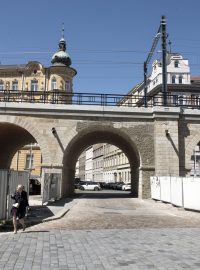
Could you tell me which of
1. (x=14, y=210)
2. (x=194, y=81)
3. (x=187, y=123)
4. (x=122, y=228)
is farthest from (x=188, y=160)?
(x=194, y=81)

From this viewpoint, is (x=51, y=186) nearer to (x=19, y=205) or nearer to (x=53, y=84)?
(x=19, y=205)

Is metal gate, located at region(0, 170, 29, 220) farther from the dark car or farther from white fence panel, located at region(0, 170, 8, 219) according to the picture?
the dark car

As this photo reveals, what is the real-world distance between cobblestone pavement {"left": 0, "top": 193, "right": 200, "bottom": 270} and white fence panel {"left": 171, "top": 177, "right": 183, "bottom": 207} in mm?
4573

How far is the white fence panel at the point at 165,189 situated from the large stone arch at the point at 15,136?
758 cm

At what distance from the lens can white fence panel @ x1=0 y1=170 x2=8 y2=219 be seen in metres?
12.9

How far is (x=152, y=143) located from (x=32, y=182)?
17022 mm

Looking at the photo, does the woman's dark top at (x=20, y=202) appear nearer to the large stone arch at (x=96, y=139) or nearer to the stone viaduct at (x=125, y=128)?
the stone viaduct at (x=125, y=128)

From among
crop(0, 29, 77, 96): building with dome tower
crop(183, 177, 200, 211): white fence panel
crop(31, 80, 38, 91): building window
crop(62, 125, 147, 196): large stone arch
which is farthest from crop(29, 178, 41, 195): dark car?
crop(31, 80, 38, 91): building window

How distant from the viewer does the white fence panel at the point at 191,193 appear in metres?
17.4

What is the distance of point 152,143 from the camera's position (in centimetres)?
2506

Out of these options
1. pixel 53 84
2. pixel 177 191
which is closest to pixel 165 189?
pixel 177 191

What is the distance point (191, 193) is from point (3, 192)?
9.28 meters

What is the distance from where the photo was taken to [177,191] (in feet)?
63.7

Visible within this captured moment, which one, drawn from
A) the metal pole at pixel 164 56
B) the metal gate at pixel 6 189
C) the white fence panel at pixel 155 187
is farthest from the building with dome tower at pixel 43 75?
the metal gate at pixel 6 189
